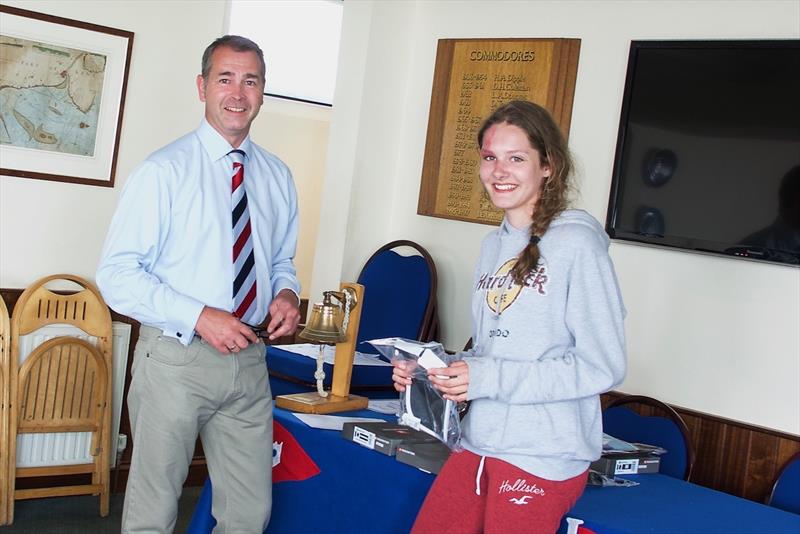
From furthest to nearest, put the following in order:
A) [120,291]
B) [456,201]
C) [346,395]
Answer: [456,201] → [346,395] → [120,291]

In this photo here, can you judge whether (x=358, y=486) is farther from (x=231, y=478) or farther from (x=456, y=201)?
(x=456, y=201)

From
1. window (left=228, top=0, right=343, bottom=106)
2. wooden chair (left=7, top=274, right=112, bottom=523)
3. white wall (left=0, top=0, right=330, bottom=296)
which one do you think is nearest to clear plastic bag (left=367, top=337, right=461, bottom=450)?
wooden chair (left=7, top=274, right=112, bottom=523)

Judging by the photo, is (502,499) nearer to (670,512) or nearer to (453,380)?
(453,380)

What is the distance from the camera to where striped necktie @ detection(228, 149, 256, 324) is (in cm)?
266

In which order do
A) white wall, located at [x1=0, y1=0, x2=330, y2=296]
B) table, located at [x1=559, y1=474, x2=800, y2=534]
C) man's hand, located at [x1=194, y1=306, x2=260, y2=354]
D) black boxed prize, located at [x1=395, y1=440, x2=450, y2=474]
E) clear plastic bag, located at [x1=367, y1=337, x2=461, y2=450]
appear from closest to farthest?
1. clear plastic bag, located at [x1=367, y1=337, x2=461, y2=450]
2. table, located at [x1=559, y1=474, x2=800, y2=534]
3. man's hand, located at [x1=194, y1=306, x2=260, y2=354]
4. black boxed prize, located at [x1=395, y1=440, x2=450, y2=474]
5. white wall, located at [x1=0, y1=0, x2=330, y2=296]

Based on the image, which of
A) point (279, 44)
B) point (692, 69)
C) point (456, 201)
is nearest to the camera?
point (692, 69)

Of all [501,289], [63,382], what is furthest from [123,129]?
[501,289]

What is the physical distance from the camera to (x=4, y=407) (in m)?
3.94

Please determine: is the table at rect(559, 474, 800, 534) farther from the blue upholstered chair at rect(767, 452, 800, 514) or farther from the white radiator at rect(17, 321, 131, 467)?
the white radiator at rect(17, 321, 131, 467)

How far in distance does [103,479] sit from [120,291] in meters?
1.99

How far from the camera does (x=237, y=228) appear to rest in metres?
2.69

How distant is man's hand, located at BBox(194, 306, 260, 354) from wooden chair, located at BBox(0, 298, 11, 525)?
1812mm

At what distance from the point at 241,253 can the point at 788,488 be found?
1.89 meters


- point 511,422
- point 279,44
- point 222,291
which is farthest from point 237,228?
point 279,44
